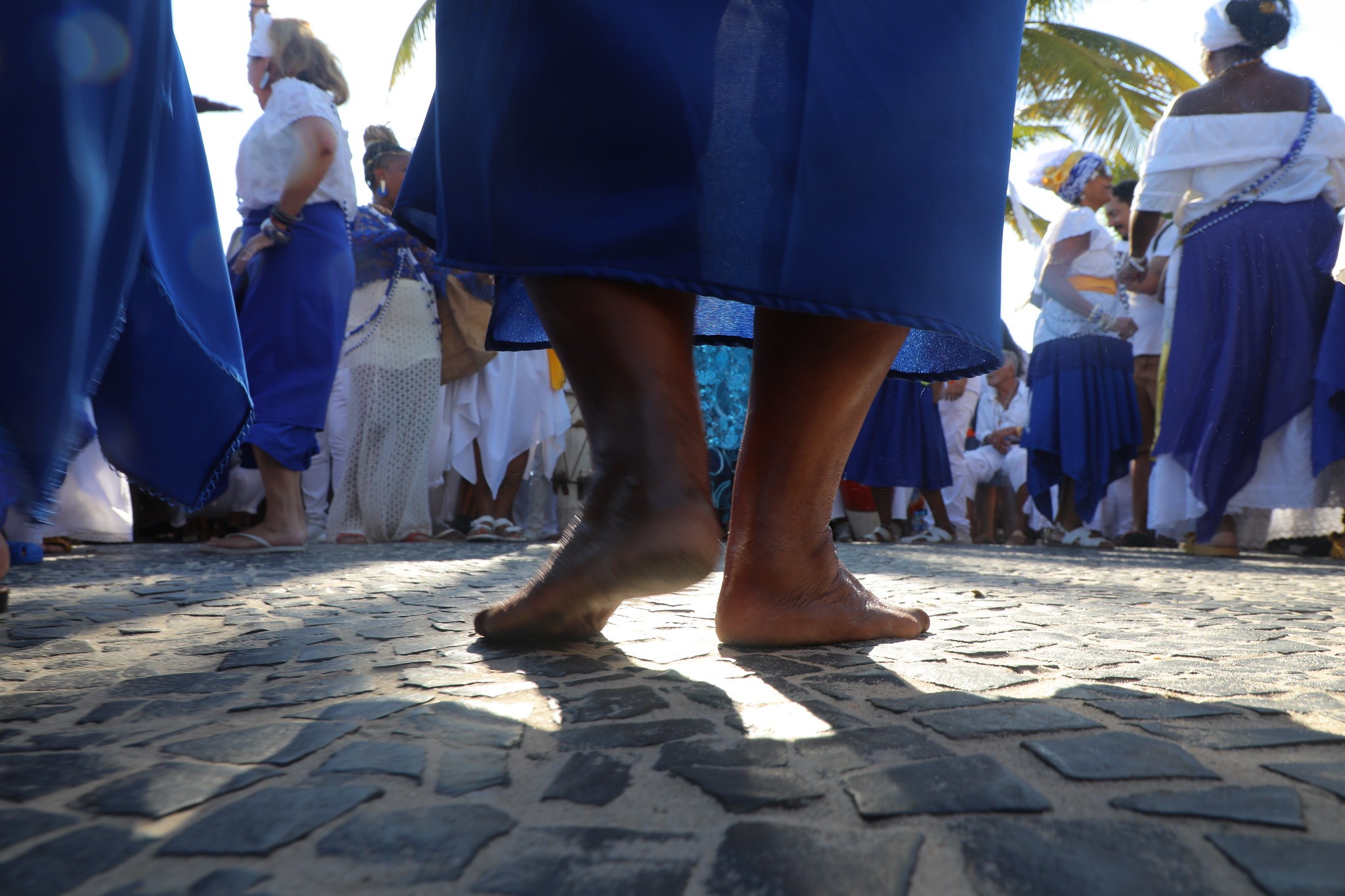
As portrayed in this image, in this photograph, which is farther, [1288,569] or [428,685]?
[1288,569]

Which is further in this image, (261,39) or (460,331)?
(460,331)

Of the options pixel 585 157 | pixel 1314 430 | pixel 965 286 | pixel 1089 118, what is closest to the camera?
pixel 585 157

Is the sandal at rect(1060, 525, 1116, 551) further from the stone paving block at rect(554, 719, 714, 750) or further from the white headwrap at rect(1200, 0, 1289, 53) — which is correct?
the stone paving block at rect(554, 719, 714, 750)

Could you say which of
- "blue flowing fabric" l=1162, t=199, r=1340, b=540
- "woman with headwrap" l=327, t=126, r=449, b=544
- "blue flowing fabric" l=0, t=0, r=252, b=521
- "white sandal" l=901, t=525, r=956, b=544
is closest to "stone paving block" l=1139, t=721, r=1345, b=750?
"blue flowing fabric" l=0, t=0, r=252, b=521

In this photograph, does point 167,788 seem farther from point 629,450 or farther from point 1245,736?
point 1245,736

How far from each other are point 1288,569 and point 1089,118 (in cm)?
1007

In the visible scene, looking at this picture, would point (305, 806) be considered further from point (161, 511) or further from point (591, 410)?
point (161, 511)

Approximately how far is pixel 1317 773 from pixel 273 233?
12.8 feet

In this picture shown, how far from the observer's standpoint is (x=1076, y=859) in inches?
24.4

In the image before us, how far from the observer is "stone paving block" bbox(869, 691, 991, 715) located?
1020mm

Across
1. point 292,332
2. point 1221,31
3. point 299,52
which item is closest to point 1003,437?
point 1221,31

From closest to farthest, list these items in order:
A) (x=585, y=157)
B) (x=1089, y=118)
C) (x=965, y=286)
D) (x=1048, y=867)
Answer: (x=1048, y=867) < (x=585, y=157) < (x=965, y=286) < (x=1089, y=118)

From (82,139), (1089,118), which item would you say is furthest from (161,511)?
(1089,118)

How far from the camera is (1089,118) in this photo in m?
12.1
